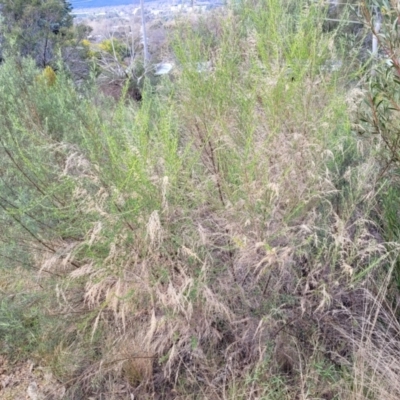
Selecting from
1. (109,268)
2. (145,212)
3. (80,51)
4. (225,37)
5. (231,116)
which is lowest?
(80,51)

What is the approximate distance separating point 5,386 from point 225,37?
7.43ft

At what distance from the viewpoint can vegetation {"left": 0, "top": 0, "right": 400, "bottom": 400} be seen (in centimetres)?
210

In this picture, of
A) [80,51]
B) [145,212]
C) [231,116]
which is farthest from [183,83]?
[80,51]

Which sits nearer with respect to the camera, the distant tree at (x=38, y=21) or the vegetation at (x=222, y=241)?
the vegetation at (x=222, y=241)

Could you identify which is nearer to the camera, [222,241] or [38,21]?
[222,241]

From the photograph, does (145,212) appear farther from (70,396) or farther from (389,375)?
(389,375)

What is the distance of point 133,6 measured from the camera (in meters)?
14.6

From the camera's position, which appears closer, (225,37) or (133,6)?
(225,37)

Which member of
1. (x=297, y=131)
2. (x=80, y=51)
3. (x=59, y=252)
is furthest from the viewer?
(x=80, y=51)

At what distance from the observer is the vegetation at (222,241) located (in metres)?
2.10

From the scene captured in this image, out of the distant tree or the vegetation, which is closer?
the vegetation

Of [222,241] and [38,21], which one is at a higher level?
[222,241]

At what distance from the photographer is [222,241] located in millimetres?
2312

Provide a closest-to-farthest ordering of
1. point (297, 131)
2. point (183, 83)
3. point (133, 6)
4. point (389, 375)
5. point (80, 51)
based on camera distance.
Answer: point (389, 375), point (297, 131), point (183, 83), point (80, 51), point (133, 6)
